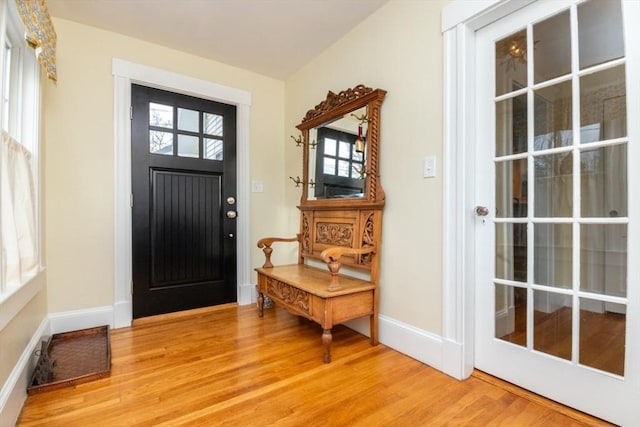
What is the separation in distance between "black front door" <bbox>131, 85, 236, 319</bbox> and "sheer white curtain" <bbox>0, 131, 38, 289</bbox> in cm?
88

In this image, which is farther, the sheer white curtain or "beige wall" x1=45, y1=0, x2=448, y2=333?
"beige wall" x1=45, y1=0, x2=448, y2=333

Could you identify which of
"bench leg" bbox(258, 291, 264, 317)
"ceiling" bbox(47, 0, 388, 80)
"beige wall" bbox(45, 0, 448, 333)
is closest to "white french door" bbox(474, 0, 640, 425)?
"beige wall" bbox(45, 0, 448, 333)

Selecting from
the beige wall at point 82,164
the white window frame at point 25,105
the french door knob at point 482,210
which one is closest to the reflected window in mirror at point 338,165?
the french door knob at point 482,210

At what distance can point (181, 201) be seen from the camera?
266 cm

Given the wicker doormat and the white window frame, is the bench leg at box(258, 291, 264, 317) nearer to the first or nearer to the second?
the wicker doormat

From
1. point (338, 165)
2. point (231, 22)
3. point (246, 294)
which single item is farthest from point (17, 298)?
point (231, 22)

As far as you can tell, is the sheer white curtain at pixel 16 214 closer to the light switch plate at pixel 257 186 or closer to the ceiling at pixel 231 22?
the ceiling at pixel 231 22

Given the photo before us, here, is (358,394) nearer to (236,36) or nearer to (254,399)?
(254,399)

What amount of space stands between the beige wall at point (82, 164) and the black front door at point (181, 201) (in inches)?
7.9

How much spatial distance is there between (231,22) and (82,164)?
1.55m

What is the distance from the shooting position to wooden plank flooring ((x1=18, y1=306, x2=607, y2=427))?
129 cm

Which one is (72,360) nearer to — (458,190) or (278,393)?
(278,393)

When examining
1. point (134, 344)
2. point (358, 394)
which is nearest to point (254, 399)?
point (358, 394)

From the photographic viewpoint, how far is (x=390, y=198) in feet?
6.66
